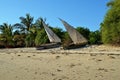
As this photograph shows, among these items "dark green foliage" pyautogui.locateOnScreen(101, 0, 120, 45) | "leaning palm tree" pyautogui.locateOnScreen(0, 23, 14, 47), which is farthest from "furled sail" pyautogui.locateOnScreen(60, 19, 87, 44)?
"leaning palm tree" pyautogui.locateOnScreen(0, 23, 14, 47)

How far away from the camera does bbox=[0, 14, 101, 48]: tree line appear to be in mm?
48781

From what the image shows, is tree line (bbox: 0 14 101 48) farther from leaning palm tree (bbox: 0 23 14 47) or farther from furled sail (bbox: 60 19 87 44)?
furled sail (bbox: 60 19 87 44)

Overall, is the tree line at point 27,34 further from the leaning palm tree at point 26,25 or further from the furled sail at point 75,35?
the furled sail at point 75,35

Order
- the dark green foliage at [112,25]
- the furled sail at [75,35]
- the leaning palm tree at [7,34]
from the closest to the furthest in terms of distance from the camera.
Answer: the dark green foliage at [112,25] → the furled sail at [75,35] → the leaning palm tree at [7,34]

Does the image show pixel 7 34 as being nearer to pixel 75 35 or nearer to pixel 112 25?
pixel 75 35

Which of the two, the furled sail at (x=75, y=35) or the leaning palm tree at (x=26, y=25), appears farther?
the leaning palm tree at (x=26, y=25)

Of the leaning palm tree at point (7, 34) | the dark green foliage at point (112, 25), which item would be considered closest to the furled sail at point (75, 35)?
the dark green foliage at point (112, 25)

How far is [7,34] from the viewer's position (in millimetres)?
50000

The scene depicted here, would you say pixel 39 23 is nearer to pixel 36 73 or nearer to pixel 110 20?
pixel 110 20

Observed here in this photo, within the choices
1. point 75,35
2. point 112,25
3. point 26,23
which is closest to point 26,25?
point 26,23

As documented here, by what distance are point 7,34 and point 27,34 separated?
398 cm

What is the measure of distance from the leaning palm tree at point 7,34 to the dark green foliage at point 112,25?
67.5 ft

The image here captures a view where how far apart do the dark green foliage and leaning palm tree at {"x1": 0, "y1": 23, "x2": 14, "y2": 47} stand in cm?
2057

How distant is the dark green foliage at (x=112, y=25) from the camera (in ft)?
98.6
